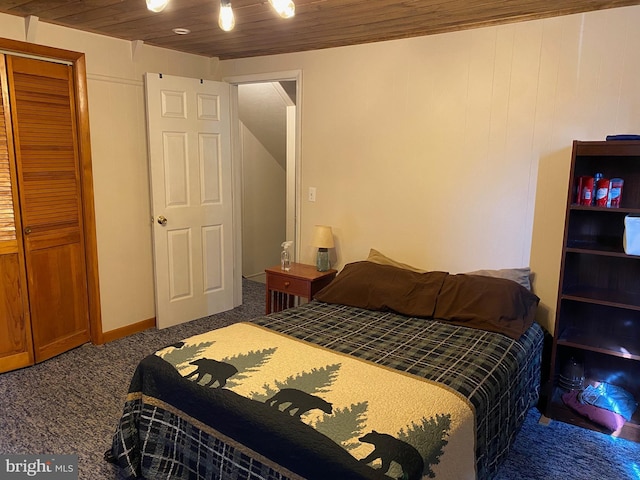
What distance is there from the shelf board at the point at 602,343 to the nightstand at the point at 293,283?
1597 millimetres

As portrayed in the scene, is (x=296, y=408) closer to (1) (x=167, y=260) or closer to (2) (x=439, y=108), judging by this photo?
(2) (x=439, y=108)

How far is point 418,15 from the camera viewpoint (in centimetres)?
268

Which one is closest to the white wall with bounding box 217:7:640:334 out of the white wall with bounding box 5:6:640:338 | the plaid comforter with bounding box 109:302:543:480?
the white wall with bounding box 5:6:640:338

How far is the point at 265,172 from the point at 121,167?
208 centimetres

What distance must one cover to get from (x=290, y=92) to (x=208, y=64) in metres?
0.82

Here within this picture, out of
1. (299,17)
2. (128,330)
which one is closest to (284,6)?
(299,17)

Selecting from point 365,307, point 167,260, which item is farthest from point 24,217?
point 365,307

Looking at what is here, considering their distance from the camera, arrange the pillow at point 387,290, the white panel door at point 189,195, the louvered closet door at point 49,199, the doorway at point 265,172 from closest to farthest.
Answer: the pillow at point 387,290 < the louvered closet door at point 49,199 < the white panel door at point 189,195 < the doorway at point 265,172

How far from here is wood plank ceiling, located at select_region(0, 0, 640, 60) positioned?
8.20 feet

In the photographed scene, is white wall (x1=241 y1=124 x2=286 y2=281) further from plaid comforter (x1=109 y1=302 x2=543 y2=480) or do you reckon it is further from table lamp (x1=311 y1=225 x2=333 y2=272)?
plaid comforter (x1=109 y1=302 x2=543 y2=480)

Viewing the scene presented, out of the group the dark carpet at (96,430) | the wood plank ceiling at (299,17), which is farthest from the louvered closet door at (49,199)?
the wood plank ceiling at (299,17)

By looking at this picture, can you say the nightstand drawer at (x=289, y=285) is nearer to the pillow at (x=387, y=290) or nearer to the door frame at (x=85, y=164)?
the pillow at (x=387, y=290)

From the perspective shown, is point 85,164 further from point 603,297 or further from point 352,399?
point 603,297

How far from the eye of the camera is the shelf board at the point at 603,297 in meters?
2.42
